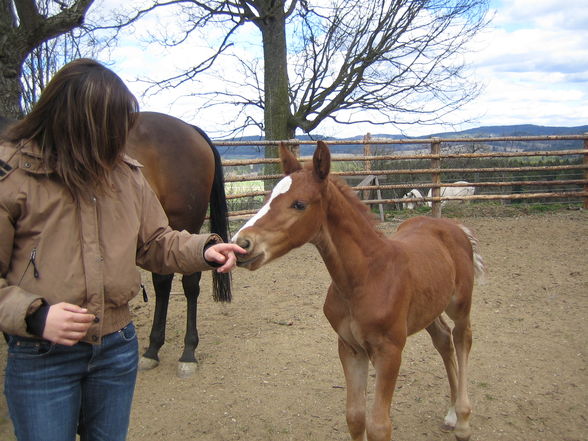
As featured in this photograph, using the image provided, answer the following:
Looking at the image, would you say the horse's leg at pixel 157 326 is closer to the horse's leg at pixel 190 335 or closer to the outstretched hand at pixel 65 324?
the horse's leg at pixel 190 335

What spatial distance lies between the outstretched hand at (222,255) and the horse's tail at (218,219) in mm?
2699

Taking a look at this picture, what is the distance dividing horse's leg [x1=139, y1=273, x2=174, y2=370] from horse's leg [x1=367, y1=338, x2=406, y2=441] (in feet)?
7.16

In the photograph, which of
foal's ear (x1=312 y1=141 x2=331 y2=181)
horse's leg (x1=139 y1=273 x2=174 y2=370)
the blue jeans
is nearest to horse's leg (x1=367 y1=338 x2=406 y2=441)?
foal's ear (x1=312 y1=141 x2=331 y2=181)

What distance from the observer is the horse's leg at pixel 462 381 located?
9.41ft

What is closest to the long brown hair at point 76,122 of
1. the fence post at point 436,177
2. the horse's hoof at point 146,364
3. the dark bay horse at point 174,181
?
the dark bay horse at point 174,181

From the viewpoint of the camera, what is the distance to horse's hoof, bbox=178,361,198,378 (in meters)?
3.78

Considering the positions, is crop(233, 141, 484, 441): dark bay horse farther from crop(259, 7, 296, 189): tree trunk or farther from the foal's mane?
crop(259, 7, 296, 189): tree trunk

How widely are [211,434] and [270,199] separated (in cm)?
164

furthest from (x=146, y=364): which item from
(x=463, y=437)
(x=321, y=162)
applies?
(x=321, y=162)

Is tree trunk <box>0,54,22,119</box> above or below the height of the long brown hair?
above

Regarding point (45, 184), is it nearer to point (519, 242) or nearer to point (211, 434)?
point (211, 434)

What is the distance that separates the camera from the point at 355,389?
248 centimetres

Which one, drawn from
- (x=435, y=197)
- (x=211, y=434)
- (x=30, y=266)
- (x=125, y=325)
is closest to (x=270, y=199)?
(x=125, y=325)

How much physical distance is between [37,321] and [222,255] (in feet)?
2.04
